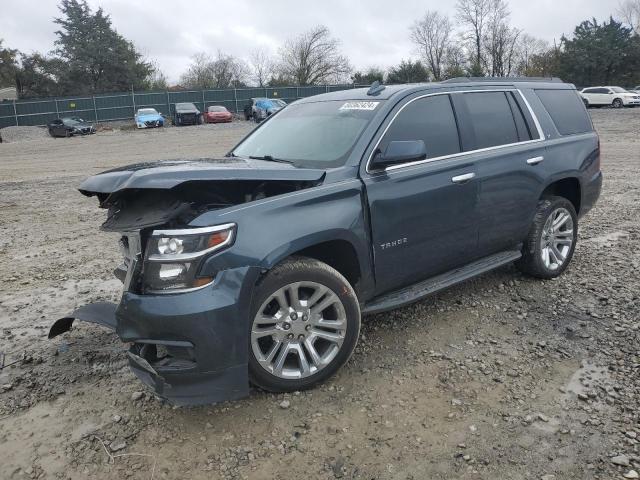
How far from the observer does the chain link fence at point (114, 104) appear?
128ft

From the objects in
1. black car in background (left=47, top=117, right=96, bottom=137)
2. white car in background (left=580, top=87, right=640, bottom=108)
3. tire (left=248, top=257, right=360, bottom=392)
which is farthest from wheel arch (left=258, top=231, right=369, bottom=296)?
white car in background (left=580, top=87, right=640, bottom=108)

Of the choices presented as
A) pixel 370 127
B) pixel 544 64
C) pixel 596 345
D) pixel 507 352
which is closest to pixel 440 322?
pixel 507 352

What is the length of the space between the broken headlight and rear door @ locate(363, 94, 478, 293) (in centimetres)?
114

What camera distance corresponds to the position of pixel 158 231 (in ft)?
9.54

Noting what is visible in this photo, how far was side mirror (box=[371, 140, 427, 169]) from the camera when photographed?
3.51 metres

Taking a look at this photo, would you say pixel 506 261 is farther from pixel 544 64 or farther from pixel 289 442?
pixel 544 64

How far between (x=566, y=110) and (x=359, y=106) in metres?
2.44

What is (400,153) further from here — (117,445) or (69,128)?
(69,128)

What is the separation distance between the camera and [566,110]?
5.24 meters

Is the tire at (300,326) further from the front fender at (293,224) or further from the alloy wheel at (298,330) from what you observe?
the front fender at (293,224)

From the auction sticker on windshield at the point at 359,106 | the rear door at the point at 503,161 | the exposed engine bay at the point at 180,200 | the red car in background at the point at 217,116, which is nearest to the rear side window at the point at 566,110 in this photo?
the rear door at the point at 503,161

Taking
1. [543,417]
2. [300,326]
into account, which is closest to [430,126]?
[300,326]

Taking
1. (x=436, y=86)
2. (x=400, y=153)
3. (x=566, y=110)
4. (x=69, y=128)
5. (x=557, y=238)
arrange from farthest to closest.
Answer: (x=69, y=128) → (x=566, y=110) → (x=557, y=238) → (x=436, y=86) → (x=400, y=153)

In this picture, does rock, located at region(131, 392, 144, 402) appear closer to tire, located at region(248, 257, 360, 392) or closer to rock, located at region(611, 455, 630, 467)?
tire, located at region(248, 257, 360, 392)
